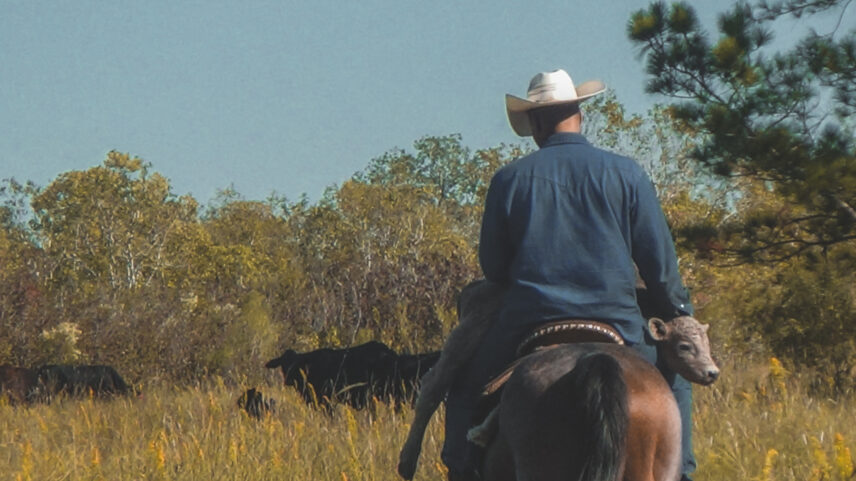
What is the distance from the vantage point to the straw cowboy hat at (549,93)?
4.65m

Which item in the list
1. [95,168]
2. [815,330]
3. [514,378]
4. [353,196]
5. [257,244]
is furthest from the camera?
[257,244]

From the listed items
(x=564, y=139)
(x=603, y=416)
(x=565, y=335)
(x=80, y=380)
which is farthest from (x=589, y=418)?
(x=80, y=380)

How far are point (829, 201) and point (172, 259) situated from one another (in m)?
43.6

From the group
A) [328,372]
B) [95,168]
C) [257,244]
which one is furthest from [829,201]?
[257,244]

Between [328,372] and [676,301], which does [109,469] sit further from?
[676,301]

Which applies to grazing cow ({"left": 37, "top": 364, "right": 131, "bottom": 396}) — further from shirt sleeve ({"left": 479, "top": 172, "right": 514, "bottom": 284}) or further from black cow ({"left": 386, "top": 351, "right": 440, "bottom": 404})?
shirt sleeve ({"left": 479, "top": 172, "right": 514, "bottom": 284})

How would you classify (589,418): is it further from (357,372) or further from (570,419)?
(357,372)

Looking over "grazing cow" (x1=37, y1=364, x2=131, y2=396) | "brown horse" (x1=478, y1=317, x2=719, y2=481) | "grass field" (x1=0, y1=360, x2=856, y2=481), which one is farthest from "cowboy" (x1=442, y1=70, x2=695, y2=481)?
"grazing cow" (x1=37, y1=364, x2=131, y2=396)

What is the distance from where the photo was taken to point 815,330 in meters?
11.4

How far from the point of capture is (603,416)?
3643 millimetres

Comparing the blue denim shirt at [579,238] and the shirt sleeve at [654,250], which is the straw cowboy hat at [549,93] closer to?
the blue denim shirt at [579,238]

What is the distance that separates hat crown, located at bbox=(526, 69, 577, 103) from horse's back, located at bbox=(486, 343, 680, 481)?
1058 mm

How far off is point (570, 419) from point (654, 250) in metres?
0.98

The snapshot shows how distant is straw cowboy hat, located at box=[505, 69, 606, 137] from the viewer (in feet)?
15.3
